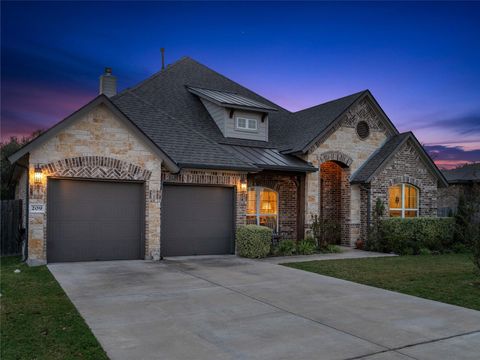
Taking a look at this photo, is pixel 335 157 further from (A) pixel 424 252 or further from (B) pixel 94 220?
(B) pixel 94 220

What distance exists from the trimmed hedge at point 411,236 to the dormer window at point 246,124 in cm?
653

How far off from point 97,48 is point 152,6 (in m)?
4.61

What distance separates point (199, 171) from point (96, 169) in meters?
3.32

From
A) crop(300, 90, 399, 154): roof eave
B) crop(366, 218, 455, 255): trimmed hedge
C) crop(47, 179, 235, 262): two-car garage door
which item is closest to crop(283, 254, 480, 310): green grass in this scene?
crop(366, 218, 455, 255): trimmed hedge

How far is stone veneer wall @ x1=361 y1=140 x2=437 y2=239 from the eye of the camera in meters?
17.9

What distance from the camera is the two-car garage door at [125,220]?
40.1ft

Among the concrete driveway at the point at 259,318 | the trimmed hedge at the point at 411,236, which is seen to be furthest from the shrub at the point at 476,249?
the trimmed hedge at the point at 411,236

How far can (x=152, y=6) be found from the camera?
13.8 metres

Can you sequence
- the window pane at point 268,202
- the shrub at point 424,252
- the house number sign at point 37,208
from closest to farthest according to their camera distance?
1. the house number sign at point 37,208
2. the shrub at point 424,252
3. the window pane at point 268,202

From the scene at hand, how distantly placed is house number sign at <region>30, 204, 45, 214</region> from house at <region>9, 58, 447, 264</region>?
0.08ft

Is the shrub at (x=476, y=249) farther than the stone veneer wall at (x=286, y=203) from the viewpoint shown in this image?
No

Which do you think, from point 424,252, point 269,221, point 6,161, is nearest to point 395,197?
point 424,252

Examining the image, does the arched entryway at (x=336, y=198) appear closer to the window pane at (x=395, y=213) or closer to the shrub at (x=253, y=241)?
the window pane at (x=395, y=213)

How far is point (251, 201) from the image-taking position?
16.9m
